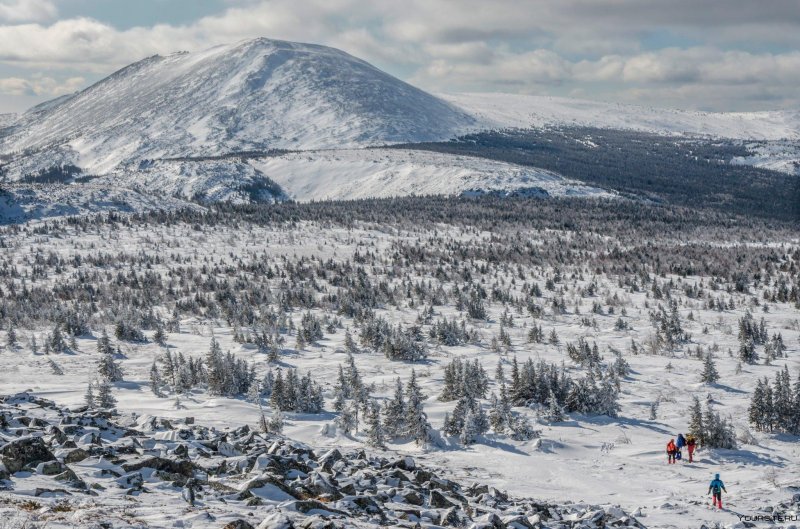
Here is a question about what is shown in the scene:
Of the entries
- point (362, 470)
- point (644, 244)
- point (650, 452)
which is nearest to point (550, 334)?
point (650, 452)

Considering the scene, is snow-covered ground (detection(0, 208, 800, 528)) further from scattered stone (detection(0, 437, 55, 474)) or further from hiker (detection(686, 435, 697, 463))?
scattered stone (detection(0, 437, 55, 474))

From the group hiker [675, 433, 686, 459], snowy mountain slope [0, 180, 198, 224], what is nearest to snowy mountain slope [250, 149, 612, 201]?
snowy mountain slope [0, 180, 198, 224]

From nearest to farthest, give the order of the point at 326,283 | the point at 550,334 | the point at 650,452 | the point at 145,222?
the point at 650,452 < the point at 550,334 < the point at 326,283 < the point at 145,222

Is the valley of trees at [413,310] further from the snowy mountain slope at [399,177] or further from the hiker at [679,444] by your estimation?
the snowy mountain slope at [399,177]

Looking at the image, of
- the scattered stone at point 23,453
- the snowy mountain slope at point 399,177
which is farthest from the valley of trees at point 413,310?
the snowy mountain slope at point 399,177

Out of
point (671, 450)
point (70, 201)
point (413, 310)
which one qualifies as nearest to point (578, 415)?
point (671, 450)

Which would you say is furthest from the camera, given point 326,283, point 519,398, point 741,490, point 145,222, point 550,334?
point 145,222

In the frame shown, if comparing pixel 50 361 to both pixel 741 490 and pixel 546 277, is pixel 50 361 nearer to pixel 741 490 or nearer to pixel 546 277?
pixel 741 490
